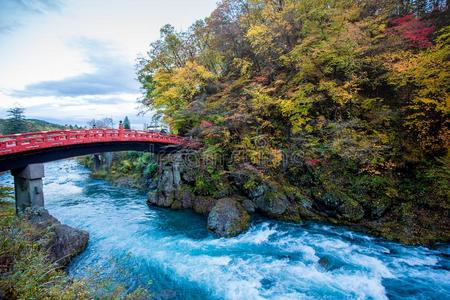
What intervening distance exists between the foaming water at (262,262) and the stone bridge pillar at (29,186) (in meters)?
2.77

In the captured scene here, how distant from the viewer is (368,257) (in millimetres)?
9539

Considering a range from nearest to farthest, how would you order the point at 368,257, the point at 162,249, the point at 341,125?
the point at 368,257 → the point at 162,249 → the point at 341,125

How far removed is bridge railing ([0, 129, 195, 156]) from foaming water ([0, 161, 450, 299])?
18.9ft

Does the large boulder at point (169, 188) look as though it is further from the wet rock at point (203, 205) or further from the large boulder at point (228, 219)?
the large boulder at point (228, 219)

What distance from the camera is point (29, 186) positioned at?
520 inches

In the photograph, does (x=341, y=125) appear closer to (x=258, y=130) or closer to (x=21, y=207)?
(x=258, y=130)

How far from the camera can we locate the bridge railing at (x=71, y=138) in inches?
463

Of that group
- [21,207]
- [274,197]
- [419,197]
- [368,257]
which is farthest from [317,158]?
[21,207]

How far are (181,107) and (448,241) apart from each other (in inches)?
769

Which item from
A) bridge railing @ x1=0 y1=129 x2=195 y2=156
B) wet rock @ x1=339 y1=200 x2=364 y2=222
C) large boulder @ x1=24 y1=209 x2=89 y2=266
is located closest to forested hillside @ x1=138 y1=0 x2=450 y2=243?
wet rock @ x1=339 y1=200 x2=364 y2=222

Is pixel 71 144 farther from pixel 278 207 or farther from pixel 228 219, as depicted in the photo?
pixel 278 207

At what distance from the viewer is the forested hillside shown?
1105cm

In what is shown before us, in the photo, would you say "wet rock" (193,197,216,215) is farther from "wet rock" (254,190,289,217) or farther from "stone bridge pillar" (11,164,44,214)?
"stone bridge pillar" (11,164,44,214)

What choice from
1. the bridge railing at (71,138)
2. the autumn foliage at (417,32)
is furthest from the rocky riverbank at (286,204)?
the autumn foliage at (417,32)
